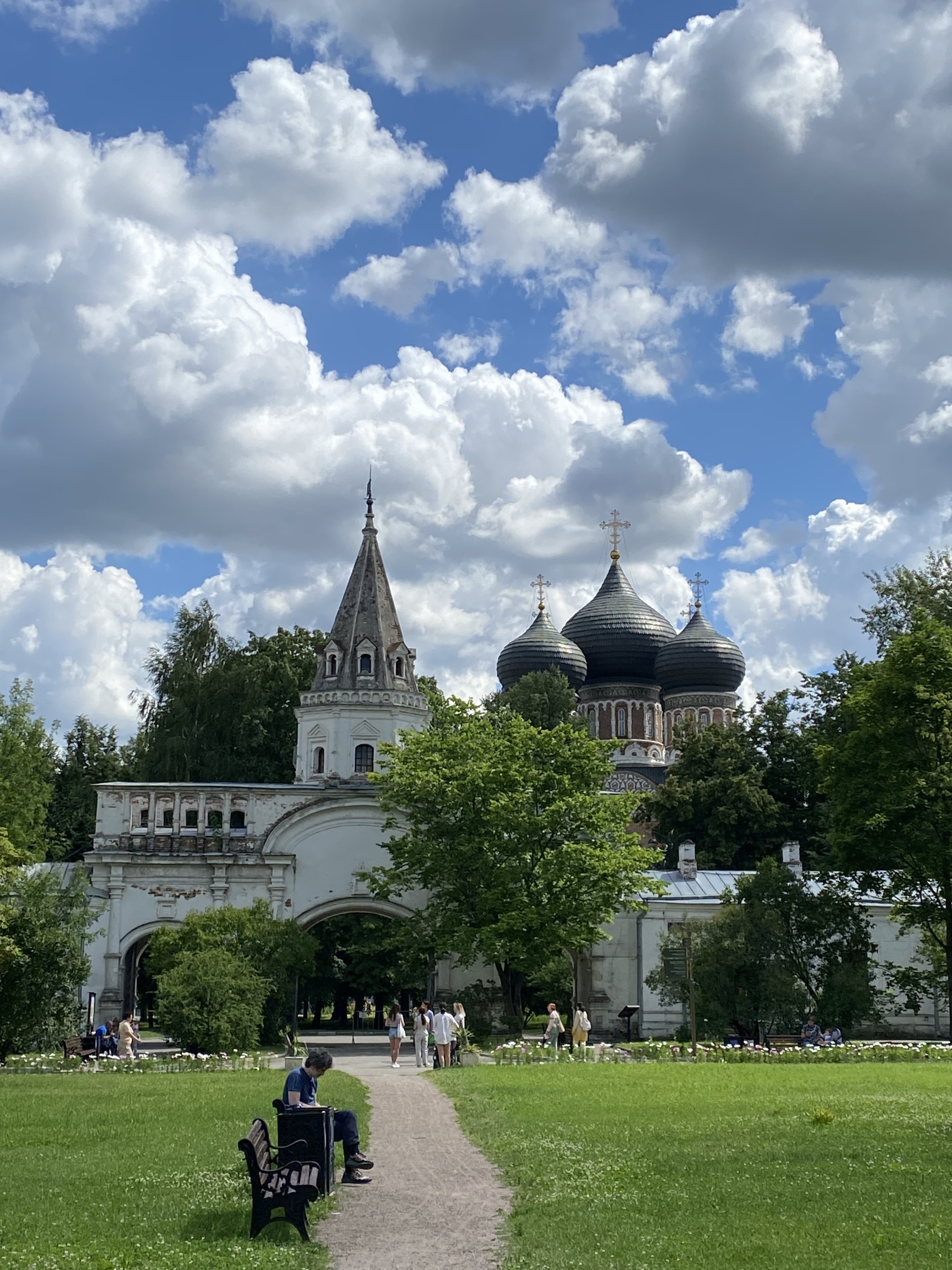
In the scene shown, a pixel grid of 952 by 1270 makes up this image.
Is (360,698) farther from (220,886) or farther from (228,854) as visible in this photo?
(220,886)

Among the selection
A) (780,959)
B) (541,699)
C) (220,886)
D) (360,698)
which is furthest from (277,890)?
(541,699)

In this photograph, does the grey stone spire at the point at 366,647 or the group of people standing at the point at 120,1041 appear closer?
the group of people standing at the point at 120,1041

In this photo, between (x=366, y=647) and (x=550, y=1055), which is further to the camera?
(x=366, y=647)

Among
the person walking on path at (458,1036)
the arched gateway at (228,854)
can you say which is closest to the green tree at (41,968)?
the person walking on path at (458,1036)

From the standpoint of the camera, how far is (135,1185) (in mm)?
11914

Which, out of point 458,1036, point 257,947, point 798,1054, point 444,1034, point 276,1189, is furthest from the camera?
point 257,947

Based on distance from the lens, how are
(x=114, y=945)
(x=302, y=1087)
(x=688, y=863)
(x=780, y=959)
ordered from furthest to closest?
(x=688, y=863) < (x=114, y=945) < (x=780, y=959) < (x=302, y=1087)

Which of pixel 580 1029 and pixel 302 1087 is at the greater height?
pixel 302 1087

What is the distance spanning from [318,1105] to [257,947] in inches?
1022

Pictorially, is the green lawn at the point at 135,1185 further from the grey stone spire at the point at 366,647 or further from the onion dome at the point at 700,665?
the onion dome at the point at 700,665

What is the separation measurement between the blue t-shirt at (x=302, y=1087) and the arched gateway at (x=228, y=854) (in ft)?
104

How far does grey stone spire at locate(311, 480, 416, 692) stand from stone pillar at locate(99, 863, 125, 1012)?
9.06 m

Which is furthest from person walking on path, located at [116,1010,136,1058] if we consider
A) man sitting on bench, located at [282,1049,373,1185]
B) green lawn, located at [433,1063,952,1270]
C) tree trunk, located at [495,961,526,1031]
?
man sitting on bench, located at [282,1049,373,1185]

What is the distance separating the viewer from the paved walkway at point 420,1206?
9.81 meters
